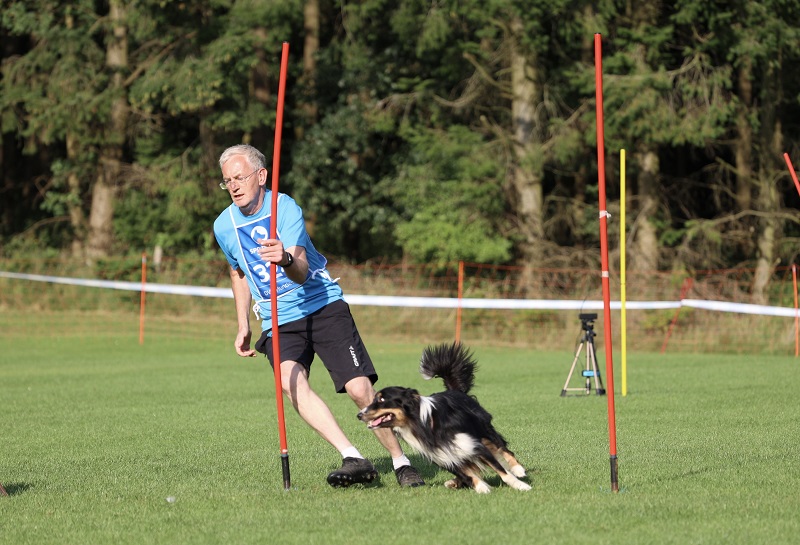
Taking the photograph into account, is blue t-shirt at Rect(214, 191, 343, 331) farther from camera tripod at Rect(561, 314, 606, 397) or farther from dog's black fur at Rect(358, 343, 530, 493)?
camera tripod at Rect(561, 314, 606, 397)

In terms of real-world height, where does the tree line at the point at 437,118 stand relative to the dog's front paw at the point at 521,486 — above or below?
above

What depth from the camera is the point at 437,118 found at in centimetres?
2869

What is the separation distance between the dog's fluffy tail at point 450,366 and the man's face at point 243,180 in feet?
5.21

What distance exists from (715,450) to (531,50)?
1941cm

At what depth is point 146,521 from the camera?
19.1 ft

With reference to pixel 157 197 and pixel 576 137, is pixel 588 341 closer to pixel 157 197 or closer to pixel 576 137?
pixel 576 137

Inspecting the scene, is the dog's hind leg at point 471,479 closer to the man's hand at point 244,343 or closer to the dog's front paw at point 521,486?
the dog's front paw at point 521,486

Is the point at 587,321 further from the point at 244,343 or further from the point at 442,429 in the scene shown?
the point at 442,429

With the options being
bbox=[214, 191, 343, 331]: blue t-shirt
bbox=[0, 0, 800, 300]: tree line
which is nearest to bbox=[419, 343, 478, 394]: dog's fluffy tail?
bbox=[214, 191, 343, 331]: blue t-shirt

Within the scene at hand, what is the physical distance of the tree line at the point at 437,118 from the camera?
25.4m

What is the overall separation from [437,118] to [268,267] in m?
22.5

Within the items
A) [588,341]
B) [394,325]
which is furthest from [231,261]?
[394,325]

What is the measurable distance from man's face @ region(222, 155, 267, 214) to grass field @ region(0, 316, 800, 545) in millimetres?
1725

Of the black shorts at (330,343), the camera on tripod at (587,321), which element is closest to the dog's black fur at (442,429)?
the black shorts at (330,343)
